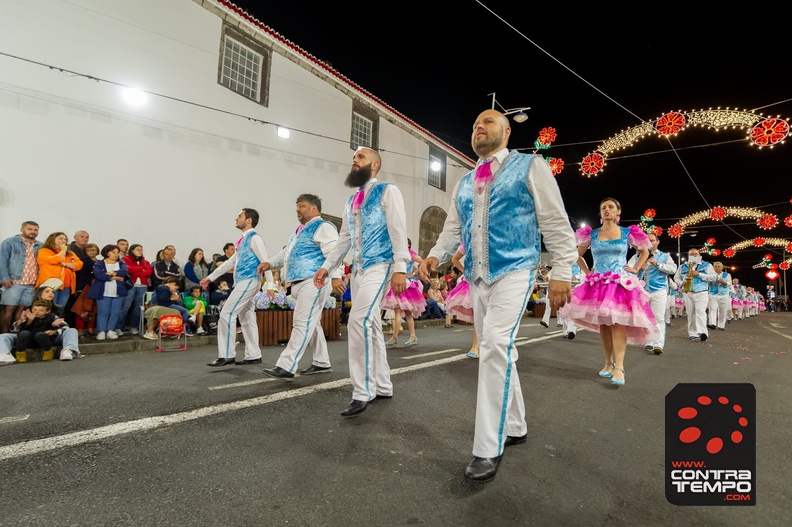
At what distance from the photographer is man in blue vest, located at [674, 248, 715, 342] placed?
10.6m

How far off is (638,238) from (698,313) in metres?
6.30

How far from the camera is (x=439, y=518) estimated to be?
190cm

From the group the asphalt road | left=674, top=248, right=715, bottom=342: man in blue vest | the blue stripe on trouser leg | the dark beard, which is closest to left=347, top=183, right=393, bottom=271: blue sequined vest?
the dark beard

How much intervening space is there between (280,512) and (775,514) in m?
2.33

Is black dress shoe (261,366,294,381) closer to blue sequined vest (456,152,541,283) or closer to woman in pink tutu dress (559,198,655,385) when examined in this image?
blue sequined vest (456,152,541,283)

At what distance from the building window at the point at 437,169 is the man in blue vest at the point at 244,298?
1469 cm

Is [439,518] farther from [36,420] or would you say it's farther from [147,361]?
[147,361]

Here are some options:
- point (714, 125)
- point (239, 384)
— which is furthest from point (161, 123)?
point (714, 125)

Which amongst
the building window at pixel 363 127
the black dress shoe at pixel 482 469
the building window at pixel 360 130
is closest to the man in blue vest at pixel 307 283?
the black dress shoe at pixel 482 469

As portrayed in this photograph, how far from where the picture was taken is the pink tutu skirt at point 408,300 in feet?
27.0

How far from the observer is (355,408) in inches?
137

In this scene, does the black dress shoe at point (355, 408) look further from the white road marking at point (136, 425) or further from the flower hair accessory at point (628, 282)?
the flower hair accessory at point (628, 282)

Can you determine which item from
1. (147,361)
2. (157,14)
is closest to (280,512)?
(147,361)

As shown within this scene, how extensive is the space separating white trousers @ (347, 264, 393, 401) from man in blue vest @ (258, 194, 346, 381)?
762 millimetres
